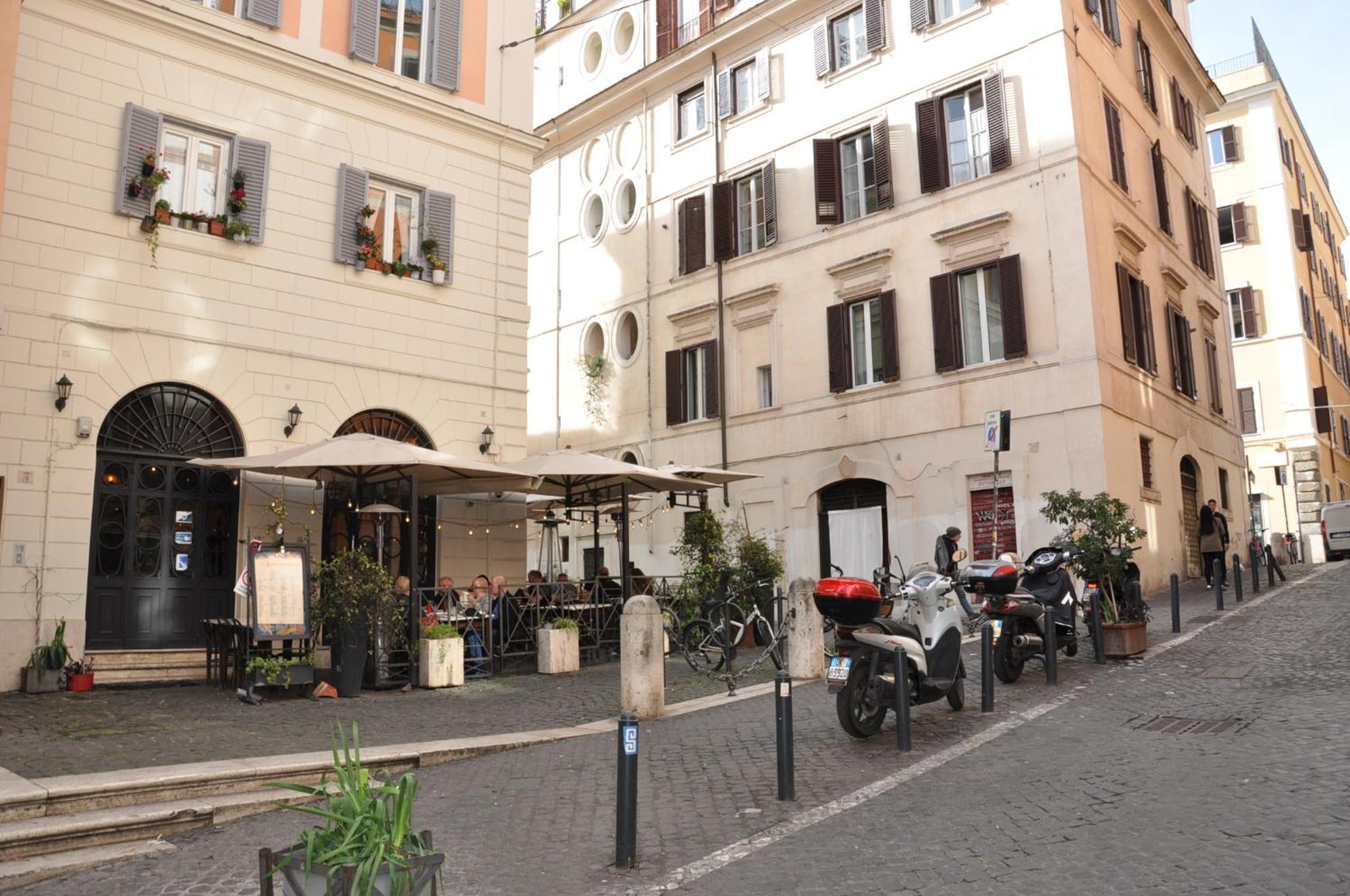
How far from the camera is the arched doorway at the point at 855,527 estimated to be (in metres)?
20.3

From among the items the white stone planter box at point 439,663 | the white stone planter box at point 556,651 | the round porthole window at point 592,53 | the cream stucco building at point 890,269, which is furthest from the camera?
the round porthole window at point 592,53

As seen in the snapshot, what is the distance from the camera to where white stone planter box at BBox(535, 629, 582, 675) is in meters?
13.0

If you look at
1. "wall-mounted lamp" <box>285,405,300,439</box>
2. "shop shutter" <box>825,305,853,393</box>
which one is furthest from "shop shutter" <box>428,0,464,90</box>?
"shop shutter" <box>825,305,853,393</box>

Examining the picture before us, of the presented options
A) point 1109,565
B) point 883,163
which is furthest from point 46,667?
point 883,163

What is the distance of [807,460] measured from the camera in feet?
70.0

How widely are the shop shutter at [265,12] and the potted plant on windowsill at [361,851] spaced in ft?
44.1

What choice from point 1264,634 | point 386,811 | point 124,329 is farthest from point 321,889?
point 1264,634

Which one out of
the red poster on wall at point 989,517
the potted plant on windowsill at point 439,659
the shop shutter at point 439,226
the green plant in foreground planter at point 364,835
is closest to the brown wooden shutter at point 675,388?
the red poster on wall at point 989,517

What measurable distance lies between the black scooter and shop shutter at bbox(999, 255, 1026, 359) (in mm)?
7501

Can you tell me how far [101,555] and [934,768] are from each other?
33.1ft

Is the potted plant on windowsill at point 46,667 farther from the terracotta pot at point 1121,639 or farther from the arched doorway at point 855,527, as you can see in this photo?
the arched doorway at point 855,527

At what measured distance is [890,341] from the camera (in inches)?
792

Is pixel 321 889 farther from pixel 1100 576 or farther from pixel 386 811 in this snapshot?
pixel 1100 576

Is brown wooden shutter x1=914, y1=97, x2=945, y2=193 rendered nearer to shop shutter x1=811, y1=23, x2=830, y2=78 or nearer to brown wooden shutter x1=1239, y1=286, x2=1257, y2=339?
shop shutter x1=811, y1=23, x2=830, y2=78
